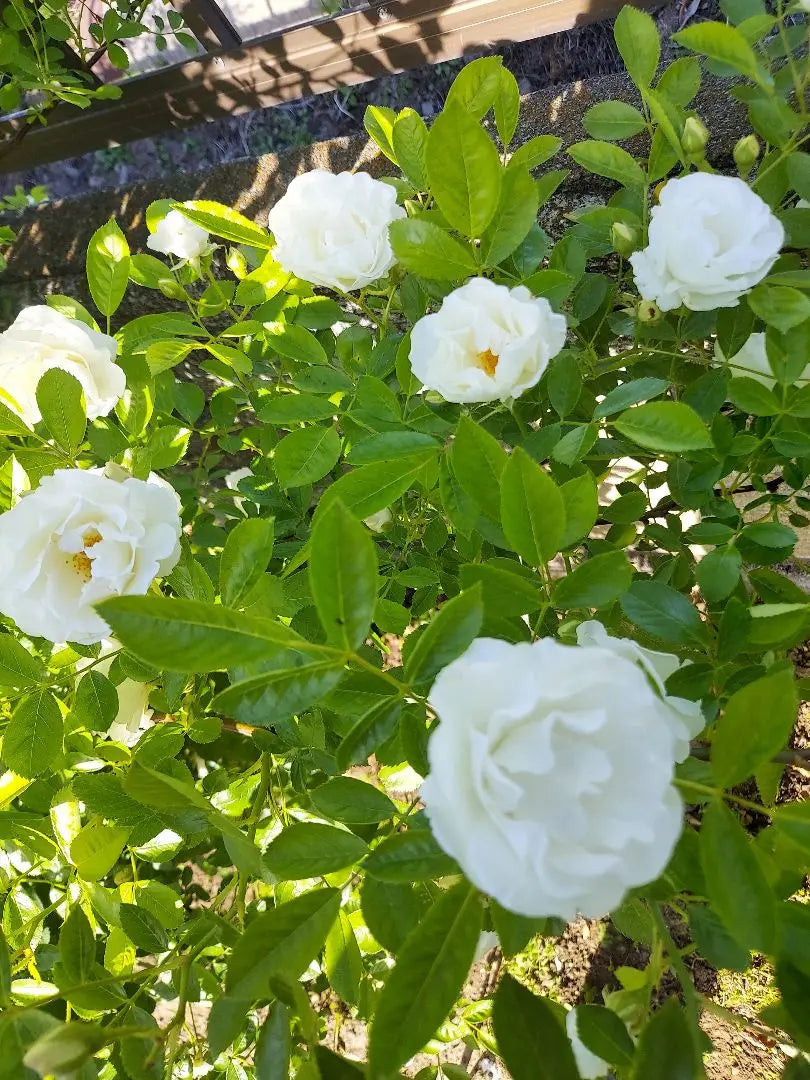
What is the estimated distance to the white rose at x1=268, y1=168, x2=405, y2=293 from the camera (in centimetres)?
66

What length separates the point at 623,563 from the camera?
0.50 m

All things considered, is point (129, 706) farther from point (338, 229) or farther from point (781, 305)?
point (781, 305)

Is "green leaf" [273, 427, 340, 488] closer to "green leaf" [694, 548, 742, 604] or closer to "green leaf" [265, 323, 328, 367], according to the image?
"green leaf" [265, 323, 328, 367]

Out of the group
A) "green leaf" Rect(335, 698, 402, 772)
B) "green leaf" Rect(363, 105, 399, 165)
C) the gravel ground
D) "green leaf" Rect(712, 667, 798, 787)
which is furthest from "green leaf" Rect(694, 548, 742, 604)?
the gravel ground

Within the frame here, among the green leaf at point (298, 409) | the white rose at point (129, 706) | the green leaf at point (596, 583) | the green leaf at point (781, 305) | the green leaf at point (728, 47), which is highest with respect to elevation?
the green leaf at point (728, 47)

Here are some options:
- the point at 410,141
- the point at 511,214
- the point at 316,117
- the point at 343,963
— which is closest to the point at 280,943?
the point at 343,963

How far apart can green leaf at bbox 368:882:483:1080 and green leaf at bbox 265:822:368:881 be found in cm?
10

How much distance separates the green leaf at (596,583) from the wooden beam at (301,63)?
4.88 feet

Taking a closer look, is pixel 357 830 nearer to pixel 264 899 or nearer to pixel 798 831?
pixel 264 899

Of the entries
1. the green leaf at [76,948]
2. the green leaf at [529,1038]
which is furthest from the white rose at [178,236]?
the green leaf at [529,1038]

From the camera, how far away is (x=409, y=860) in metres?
0.44

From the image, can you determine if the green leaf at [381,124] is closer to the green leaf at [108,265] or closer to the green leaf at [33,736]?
the green leaf at [108,265]

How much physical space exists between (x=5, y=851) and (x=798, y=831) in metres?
1.05

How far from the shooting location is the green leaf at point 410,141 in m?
0.68
